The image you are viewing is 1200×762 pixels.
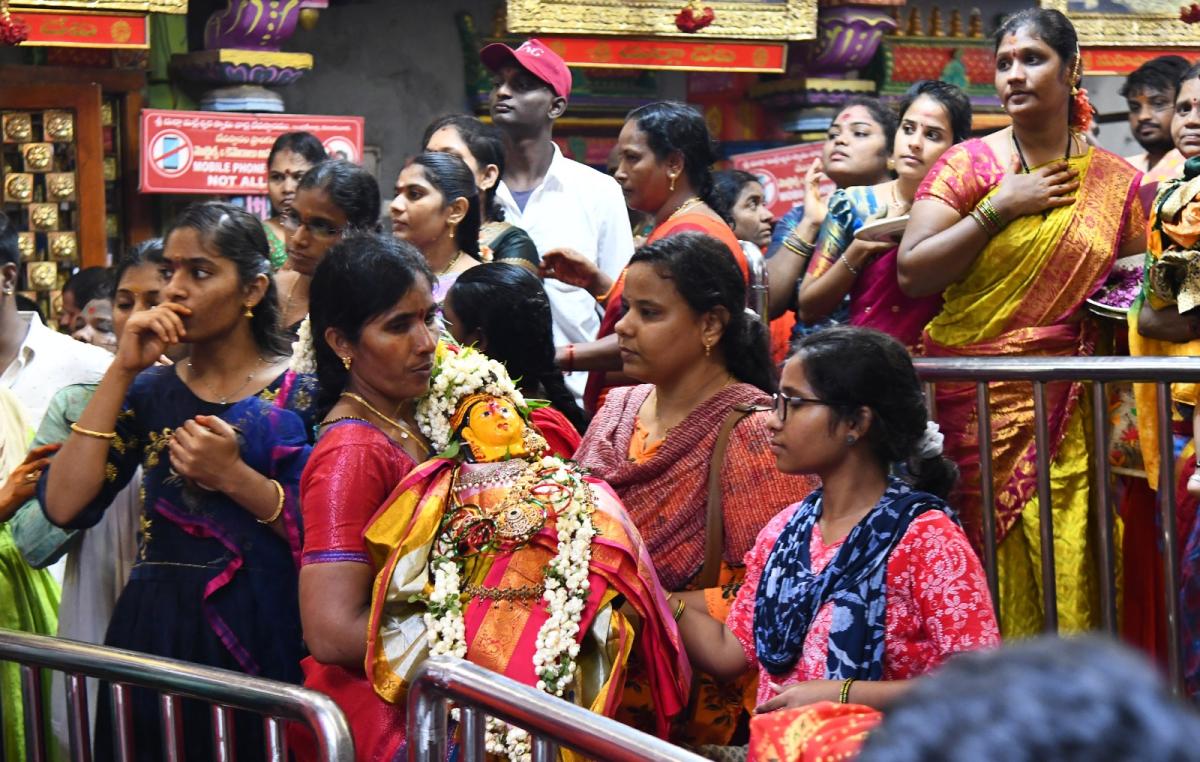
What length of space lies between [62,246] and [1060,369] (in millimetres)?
6486

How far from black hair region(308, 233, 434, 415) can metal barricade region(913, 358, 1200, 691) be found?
51.2 inches

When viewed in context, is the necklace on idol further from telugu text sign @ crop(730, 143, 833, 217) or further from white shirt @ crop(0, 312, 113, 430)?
telugu text sign @ crop(730, 143, 833, 217)

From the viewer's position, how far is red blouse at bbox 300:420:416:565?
263cm

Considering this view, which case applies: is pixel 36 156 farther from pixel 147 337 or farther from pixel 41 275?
pixel 147 337

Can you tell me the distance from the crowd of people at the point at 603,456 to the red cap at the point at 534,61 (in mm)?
1026

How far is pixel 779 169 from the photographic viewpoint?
9180 mm

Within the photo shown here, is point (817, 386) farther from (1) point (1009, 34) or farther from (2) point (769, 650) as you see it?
(1) point (1009, 34)

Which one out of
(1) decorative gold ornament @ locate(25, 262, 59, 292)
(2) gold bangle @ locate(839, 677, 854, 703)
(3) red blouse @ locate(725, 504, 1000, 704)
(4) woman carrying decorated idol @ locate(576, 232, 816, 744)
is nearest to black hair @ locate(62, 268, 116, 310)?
(1) decorative gold ornament @ locate(25, 262, 59, 292)

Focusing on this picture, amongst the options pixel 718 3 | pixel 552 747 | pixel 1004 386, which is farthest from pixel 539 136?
pixel 718 3

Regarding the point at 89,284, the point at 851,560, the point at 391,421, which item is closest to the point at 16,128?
the point at 89,284

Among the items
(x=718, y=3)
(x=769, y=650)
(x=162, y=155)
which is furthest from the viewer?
(x=718, y=3)

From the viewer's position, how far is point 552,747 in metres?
2.01

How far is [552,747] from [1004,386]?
2170mm

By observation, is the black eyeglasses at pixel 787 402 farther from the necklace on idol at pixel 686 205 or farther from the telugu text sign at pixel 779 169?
the telugu text sign at pixel 779 169
